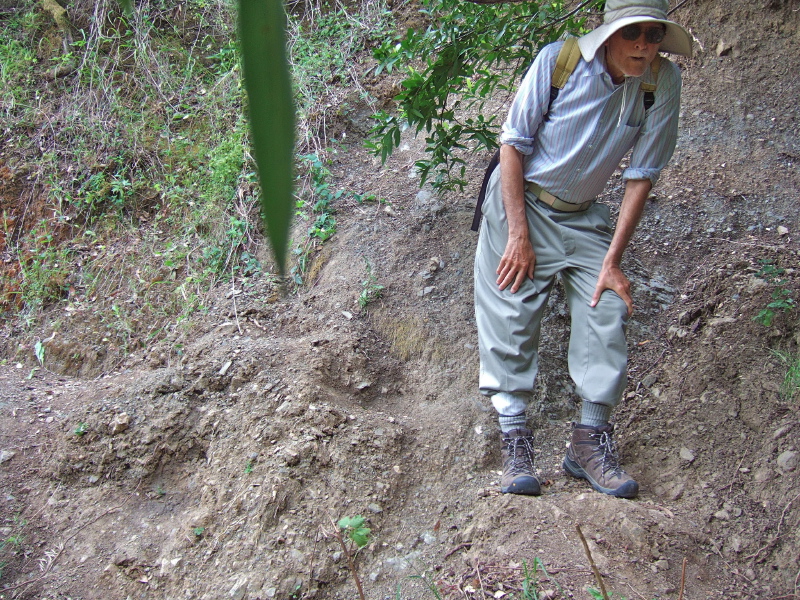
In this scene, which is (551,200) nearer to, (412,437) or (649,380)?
(649,380)

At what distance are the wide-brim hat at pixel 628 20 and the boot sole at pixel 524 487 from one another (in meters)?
1.40

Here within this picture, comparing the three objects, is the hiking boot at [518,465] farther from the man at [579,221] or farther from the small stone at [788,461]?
the small stone at [788,461]

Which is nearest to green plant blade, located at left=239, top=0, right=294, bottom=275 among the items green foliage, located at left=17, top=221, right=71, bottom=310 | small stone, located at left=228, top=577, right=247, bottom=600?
small stone, located at left=228, top=577, right=247, bottom=600

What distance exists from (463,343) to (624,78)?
1.25 meters

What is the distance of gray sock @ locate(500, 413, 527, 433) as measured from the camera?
2.33 meters

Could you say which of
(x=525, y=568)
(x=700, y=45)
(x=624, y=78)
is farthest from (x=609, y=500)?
(x=700, y=45)

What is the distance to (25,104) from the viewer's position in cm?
446

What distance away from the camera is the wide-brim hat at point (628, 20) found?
198cm

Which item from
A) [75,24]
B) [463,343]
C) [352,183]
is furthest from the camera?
[75,24]

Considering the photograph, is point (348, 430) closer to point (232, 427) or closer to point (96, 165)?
point (232, 427)

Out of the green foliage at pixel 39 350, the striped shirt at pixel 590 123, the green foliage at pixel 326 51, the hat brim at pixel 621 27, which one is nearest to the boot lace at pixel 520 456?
the striped shirt at pixel 590 123

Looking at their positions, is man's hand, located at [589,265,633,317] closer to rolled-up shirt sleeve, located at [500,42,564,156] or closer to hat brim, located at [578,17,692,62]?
rolled-up shirt sleeve, located at [500,42,564,156]

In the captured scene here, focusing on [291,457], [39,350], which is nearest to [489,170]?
[291,457]

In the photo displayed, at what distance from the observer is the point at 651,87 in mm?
2146
